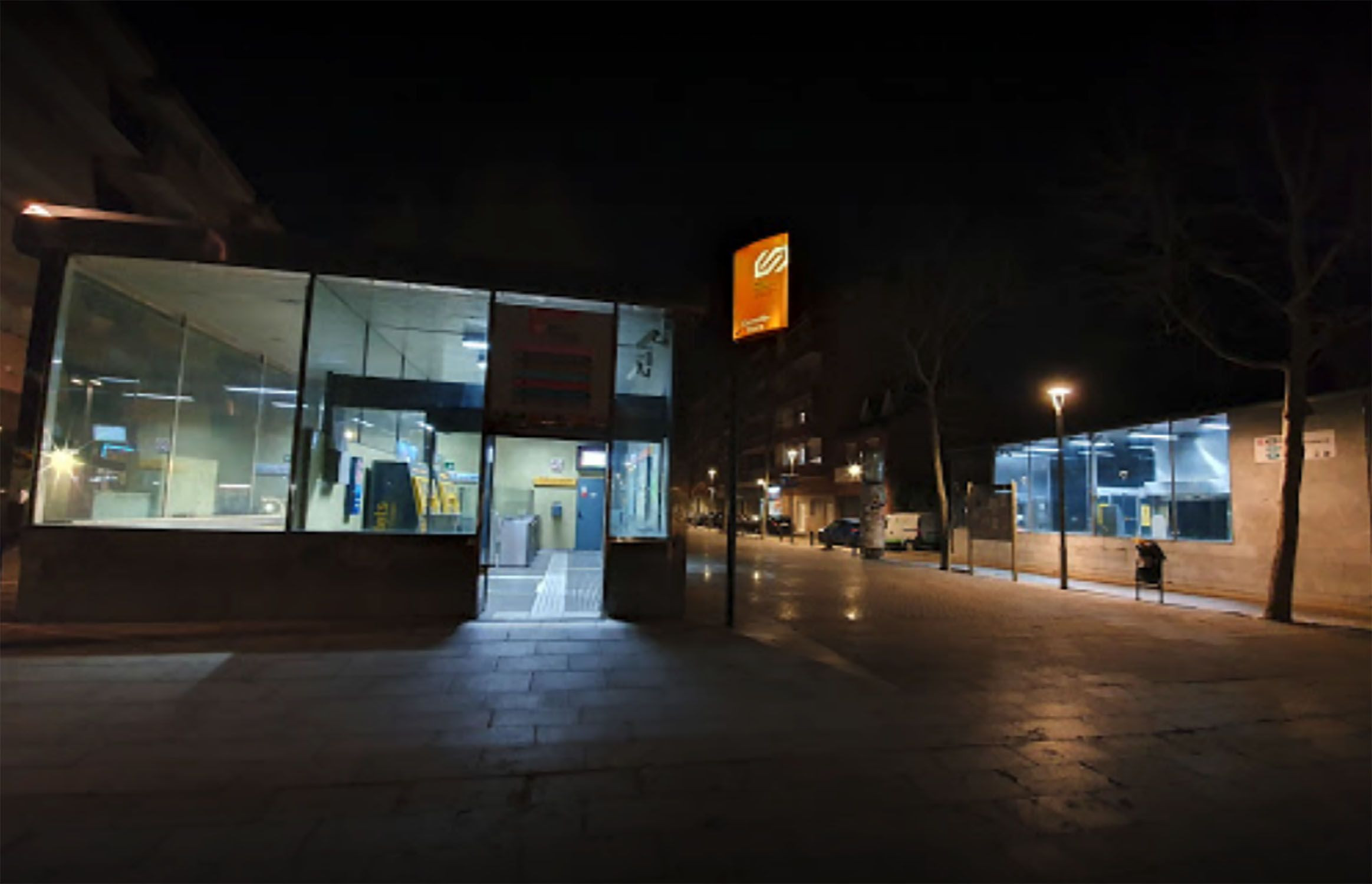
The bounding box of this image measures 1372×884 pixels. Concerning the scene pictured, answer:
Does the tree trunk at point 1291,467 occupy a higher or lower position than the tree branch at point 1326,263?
lower

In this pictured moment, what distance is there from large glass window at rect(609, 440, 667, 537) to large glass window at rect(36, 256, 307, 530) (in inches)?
174

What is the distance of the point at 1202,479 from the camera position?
15.4 metres

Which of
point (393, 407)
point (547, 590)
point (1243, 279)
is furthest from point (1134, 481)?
point (393, 407)

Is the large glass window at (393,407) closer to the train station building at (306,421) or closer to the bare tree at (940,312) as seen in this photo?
the train station building at (306,421)

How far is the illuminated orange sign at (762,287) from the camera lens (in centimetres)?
1031

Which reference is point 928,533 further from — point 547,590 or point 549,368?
point 549,368

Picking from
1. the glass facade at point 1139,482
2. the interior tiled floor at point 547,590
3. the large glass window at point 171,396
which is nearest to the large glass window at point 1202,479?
the glass facade at point 1139,482

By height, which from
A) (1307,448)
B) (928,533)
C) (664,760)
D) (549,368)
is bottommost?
(664,760)

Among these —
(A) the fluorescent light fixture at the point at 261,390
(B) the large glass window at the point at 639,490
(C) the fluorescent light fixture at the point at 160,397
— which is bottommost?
(B) the large glass window at the point at 639,490

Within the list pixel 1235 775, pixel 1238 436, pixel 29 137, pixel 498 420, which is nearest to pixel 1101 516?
pixel 1238 436

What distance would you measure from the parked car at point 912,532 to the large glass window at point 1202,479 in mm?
14448

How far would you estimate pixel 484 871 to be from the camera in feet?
9.79

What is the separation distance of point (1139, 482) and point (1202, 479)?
1.65 metres

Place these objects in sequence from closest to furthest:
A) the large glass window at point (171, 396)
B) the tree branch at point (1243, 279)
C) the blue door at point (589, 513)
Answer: the large glass window at point (171, 396)
the tree branch at point (1243, 279)
the blue door at point (589, 513)
